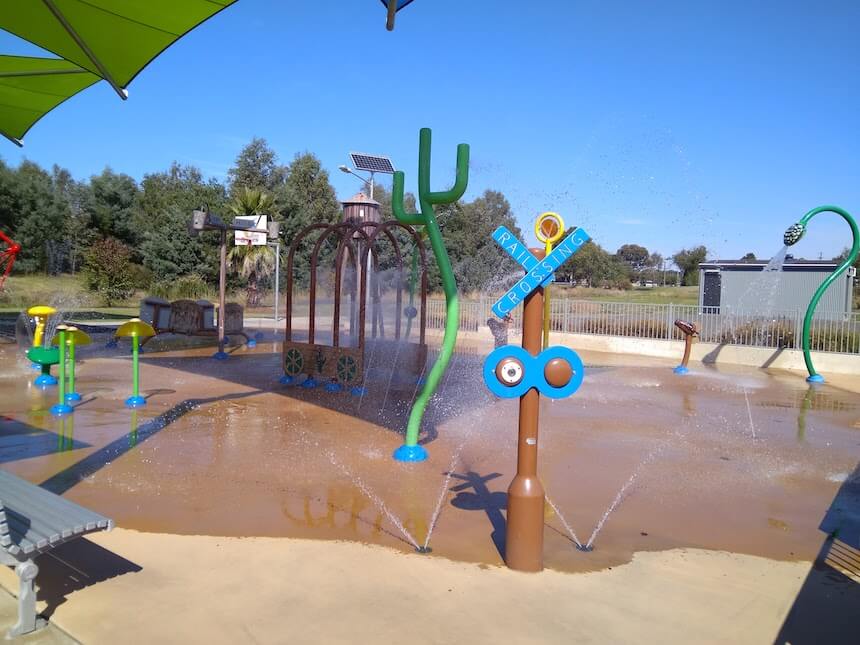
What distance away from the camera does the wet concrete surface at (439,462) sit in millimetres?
4859

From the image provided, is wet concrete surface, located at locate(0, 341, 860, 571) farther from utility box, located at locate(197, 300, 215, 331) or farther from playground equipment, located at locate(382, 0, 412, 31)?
utility box, located at locate(197, 300, 215, 331)

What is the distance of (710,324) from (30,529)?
16.3 meters

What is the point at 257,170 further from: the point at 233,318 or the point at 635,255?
the point at 635,255

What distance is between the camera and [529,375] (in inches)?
160

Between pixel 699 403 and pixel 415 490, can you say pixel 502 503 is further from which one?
pixel 699 403

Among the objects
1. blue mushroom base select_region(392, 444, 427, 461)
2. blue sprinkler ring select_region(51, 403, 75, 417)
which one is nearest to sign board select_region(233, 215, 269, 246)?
blue sprinkler ring select_region(51, 403, 75, 417)

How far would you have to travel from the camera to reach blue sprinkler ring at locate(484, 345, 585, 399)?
4.05 metres

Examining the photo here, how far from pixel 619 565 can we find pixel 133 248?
41.0 meters

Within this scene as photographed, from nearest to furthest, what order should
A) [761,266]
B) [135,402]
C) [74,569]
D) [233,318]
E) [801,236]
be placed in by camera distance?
[74,569], [135,402], [801,236], [233,318], [761,266]

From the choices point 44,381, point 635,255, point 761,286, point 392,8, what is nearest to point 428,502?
point 392,8

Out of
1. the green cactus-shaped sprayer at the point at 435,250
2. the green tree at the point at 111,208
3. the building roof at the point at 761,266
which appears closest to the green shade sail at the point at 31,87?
the green cactus-shaped sprayer at the point at 435,250

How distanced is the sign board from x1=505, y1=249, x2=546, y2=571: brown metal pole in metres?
12.2

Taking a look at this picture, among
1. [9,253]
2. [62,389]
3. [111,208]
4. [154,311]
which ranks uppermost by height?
[111,208]

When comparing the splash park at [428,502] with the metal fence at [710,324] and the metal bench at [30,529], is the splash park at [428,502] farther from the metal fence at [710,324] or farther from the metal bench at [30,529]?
the metal fence at [710,324]
